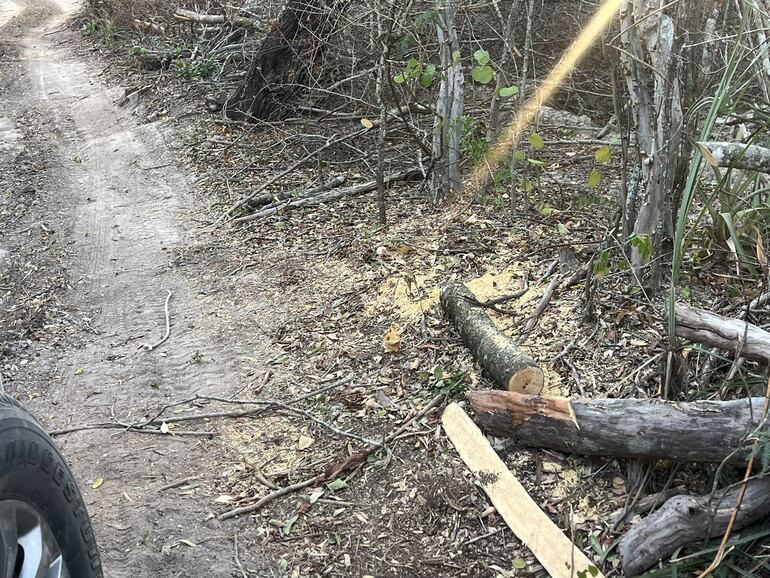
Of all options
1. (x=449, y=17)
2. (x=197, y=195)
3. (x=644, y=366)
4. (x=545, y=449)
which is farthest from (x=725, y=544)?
(x=197, y=195)

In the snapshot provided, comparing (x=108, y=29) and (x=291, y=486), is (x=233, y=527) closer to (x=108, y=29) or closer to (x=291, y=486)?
(x=291, y=486)

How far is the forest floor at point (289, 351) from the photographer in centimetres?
316

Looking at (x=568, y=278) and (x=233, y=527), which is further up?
(x=568, y=278)

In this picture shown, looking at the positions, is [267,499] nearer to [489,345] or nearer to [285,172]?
[489,345]

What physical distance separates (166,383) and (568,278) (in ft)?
8.94

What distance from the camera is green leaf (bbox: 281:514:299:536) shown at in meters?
3.25

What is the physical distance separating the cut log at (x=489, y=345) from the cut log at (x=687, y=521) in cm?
96

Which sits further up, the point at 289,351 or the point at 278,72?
the point at 278,72

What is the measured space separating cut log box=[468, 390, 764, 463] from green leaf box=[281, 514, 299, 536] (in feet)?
3.36

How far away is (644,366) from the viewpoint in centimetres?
357

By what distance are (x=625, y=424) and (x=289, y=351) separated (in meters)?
2.38

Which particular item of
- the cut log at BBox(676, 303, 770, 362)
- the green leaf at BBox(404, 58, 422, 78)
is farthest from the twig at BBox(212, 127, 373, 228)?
the cut log at BBox(676, 303, 770, 362)

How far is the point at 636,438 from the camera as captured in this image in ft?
9.69

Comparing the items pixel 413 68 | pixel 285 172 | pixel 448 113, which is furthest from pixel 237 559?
pixel 285 172
